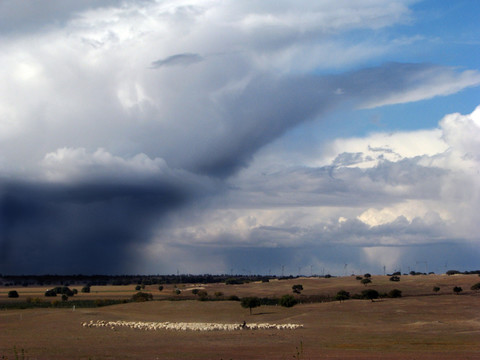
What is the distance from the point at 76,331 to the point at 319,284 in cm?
12916

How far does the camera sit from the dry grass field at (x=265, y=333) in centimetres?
5153

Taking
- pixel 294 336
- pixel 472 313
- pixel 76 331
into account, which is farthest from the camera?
pixel 472 313

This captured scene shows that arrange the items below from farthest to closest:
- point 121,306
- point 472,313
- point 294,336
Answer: point 121,306 → point 472,313 → point 294,336

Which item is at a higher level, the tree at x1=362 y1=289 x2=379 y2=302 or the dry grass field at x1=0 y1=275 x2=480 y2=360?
the tree at x1=362 y1=289 x2=379 y2=302

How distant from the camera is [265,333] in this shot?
72062 mm

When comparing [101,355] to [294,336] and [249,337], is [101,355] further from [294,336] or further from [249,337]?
[294,336]

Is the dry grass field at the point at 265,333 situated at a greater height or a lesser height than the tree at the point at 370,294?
lesser

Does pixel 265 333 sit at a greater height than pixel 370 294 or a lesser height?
lesser

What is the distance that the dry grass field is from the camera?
5153 cm

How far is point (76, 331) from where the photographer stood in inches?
3051

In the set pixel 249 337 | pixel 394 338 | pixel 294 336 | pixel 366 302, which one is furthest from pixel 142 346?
pixel 366 302

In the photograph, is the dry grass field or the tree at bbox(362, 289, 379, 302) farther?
the tree at bbox(362, 289, 379, 302)

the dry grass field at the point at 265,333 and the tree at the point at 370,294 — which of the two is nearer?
the dry grass field at the point at 265,333

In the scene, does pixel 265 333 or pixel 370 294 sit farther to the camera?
pixel 370 294
